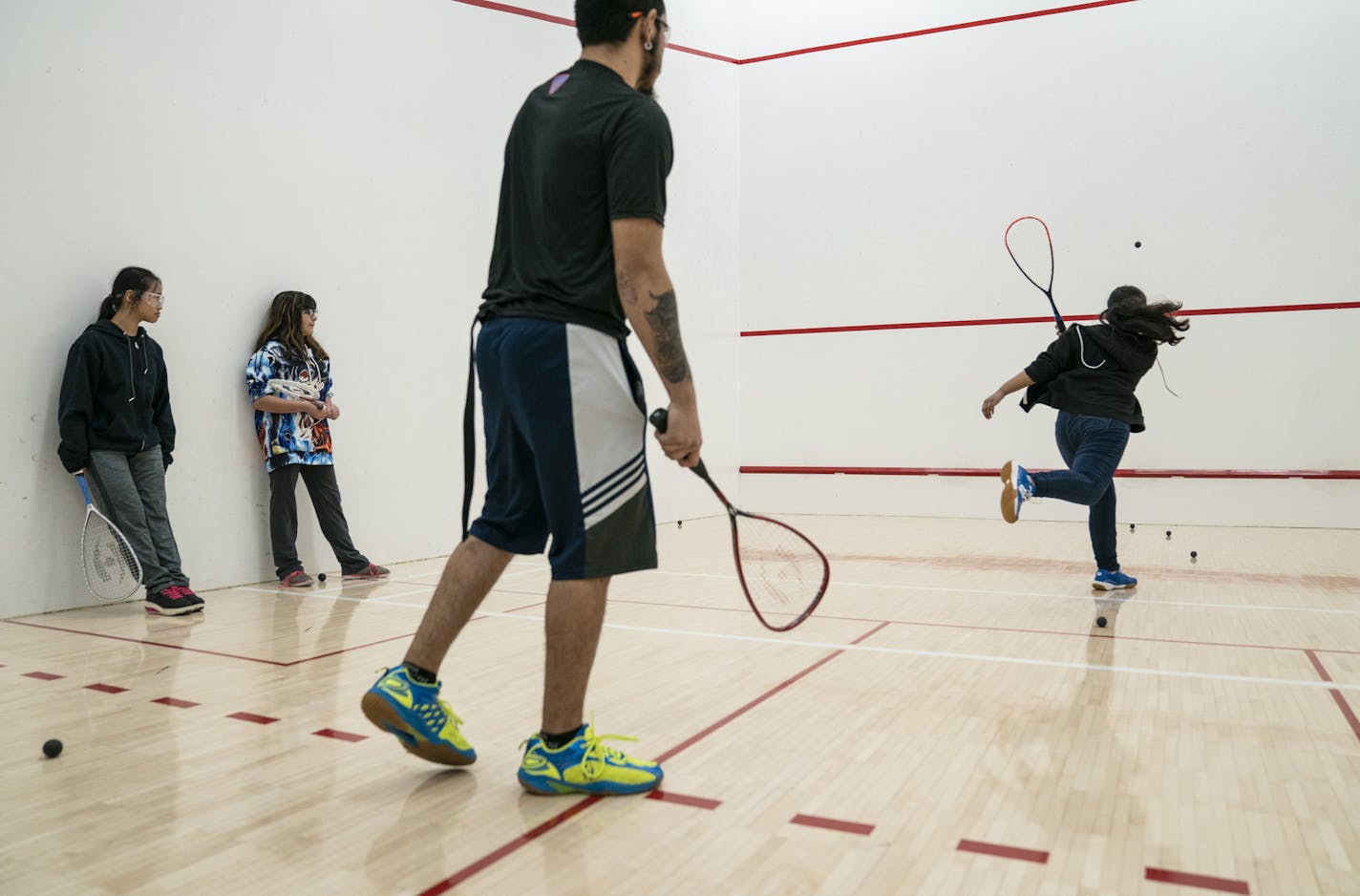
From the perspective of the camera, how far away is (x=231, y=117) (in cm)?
387

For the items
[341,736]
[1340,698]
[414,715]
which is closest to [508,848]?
[414,715]

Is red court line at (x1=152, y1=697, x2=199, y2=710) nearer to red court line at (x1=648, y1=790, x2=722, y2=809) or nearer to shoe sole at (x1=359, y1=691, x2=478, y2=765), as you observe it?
shoe sole at (x1=359, y1=691, x2=478, y2=765)

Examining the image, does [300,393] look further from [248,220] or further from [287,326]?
[248,220]

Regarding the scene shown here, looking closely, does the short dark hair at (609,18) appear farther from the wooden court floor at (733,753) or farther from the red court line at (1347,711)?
the red court line at (1347,711)

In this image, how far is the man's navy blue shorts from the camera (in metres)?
1.53

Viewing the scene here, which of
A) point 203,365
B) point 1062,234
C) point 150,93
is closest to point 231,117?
point 150,93

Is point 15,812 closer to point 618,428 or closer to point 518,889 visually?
point 518,889

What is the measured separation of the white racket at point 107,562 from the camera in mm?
3303

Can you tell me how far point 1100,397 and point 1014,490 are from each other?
1.54 ft

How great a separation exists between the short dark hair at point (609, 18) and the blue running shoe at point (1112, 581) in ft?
9.19

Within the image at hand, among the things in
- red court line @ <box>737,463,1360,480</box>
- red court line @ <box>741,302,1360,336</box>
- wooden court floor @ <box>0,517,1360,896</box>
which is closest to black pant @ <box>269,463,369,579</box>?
wooden court floor @ <box>0,517,1360,896</box>

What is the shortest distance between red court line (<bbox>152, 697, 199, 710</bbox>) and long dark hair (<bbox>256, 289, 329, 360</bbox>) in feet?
6.17

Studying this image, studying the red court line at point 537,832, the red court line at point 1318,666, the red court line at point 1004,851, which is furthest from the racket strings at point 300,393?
the red court line at point 1318,666

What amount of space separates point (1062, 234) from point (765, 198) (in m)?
1.89
